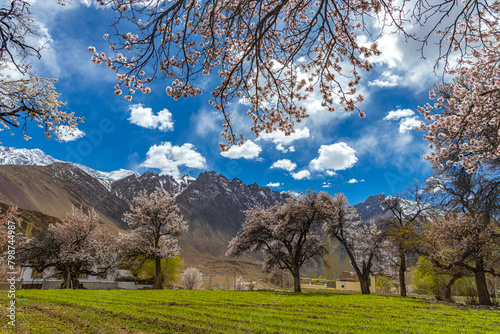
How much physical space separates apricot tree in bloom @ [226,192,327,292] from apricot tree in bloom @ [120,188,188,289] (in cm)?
773

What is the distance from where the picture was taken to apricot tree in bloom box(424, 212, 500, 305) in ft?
55.1

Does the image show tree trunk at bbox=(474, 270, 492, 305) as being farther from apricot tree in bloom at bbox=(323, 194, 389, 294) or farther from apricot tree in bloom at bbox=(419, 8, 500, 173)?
apricot tree in bloom at bbox=(419, 8, 500, 173)

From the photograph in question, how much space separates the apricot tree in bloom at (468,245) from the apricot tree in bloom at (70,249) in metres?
32.0

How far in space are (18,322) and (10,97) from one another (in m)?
6.55

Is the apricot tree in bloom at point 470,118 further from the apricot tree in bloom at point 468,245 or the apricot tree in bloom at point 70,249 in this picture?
the apricot tree in bloom at point 70,249

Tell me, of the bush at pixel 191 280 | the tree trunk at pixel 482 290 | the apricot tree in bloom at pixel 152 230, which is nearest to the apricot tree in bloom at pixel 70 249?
the apricot tree in bloom at pixel 152 230

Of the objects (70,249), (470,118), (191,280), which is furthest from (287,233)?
(191,280)

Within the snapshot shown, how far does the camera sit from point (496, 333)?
23.0 feet

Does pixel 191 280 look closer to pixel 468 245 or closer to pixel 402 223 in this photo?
pixel 402 223

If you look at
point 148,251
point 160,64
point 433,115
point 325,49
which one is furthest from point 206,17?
point 148,251

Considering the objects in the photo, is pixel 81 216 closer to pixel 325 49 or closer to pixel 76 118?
pixel 76 118

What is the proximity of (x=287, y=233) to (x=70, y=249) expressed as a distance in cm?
2224

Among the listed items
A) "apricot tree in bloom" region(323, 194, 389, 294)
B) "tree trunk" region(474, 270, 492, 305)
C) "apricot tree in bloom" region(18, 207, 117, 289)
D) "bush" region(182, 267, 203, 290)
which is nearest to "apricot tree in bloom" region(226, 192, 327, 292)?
"apricot tree in bloom" region(323, 194, 389, 294)

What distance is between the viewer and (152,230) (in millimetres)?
28641
